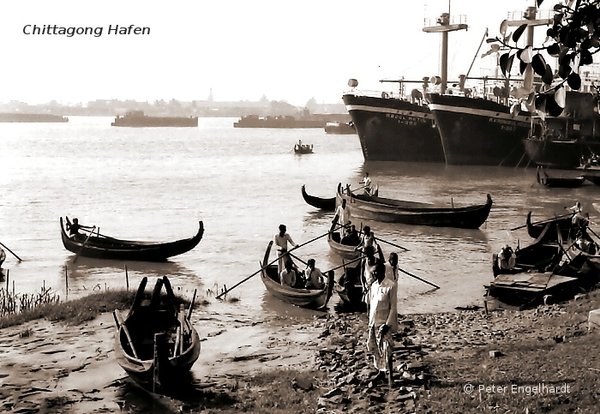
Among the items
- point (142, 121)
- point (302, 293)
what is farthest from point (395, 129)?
Result: point (142, 121)

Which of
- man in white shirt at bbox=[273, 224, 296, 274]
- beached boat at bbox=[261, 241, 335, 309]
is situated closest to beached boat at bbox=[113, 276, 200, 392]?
beached boat at bbox=[261, 241, 335, 309]

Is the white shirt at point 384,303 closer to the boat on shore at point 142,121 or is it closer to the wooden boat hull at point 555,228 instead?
the wooden boat hull at point 555,228

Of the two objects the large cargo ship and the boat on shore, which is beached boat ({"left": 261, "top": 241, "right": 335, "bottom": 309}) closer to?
the large cargo ship

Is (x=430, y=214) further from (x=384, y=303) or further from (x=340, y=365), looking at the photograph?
(x=384, y=303)

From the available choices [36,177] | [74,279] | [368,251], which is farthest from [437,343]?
[36,177]

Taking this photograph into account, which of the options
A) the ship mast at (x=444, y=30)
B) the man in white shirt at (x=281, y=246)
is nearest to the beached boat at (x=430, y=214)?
the man in white shirt at (x=281, y=246)

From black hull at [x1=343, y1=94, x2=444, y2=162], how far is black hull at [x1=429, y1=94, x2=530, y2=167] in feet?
17.2

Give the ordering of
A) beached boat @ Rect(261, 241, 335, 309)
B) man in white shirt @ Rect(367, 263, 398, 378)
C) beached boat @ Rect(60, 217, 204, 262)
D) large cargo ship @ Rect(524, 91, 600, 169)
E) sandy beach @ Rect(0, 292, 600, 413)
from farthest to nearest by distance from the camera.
A: 1. large cargo ship @ Rect(524, 91, 600, 169)
2. beached boat @ Rect(60, 217, 204, 262)
3. beached boat @ Rect(261, 241, 335, 309)
4. man in white shirt @ Rect(367, 263, 398, 378)
5. sandy beach @ Rect(0, 292, 600, 413)

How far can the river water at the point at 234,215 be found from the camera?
18.5 metres

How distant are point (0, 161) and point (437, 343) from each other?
70.5 m

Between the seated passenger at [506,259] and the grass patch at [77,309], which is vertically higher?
the seated passenger at [506,259]

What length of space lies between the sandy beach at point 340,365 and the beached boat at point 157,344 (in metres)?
0.40

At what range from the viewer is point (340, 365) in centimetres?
984

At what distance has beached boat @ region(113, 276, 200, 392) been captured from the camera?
885cm
